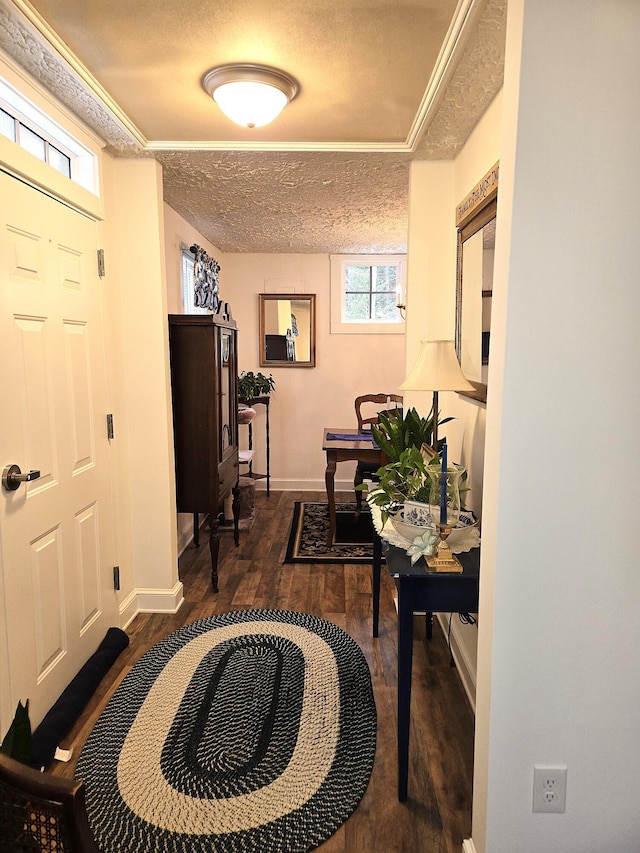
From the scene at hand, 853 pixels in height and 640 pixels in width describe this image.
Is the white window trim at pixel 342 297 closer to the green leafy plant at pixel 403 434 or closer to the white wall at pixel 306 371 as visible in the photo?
the white wall at pixel 306 371

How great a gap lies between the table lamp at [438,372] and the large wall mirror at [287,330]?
3.57m

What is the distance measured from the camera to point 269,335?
18.8 ft

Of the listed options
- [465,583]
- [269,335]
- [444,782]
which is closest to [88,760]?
[444,782]

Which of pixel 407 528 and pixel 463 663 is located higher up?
pixel 407 528

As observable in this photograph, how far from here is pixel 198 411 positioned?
3.29 metres

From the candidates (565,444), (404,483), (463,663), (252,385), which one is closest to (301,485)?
(252,385)

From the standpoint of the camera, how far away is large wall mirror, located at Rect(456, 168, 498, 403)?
213 centimetres

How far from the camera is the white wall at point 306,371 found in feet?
18.6

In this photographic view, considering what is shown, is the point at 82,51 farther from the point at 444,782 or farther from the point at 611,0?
the point at 444,782

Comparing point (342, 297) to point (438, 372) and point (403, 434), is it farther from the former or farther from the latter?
point (438, 372)

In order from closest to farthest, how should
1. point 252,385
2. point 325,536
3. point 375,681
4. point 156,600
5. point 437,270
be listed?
point 375,681
point 437,270
point 156,600
point 325,536
point 252,385

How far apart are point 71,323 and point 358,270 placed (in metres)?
3.83

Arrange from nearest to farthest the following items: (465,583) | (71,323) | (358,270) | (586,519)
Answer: (586,519) → (465,583) → (71,323) → (358,270)

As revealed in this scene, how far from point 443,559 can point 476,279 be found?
120cm
